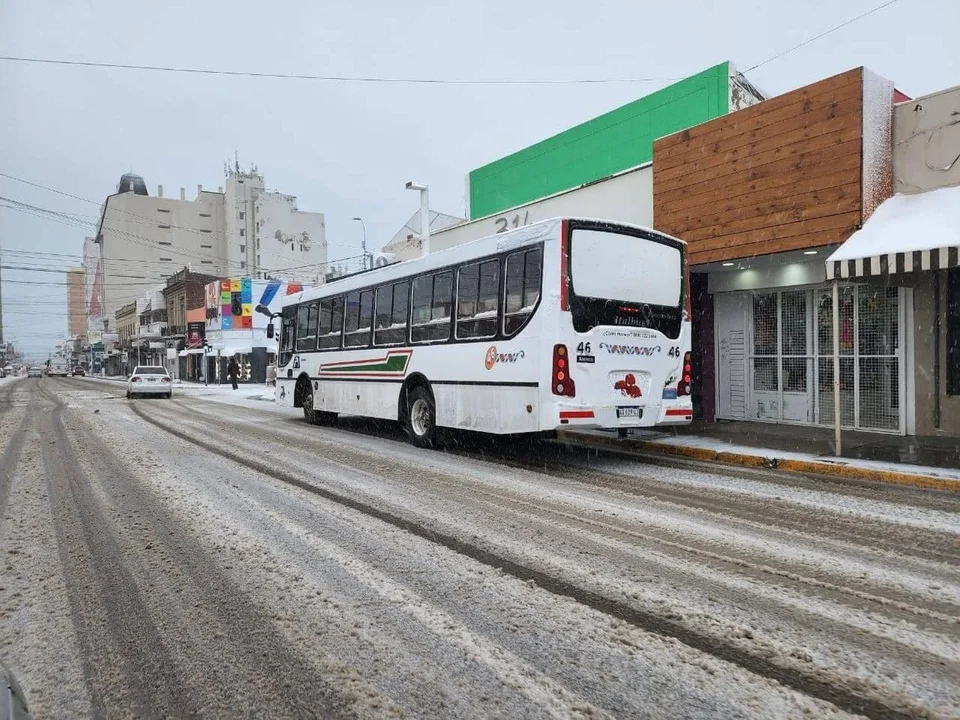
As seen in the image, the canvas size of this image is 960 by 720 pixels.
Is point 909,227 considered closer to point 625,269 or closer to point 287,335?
point 625,269

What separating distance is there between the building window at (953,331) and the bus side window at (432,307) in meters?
7.76

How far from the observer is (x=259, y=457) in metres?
9.53

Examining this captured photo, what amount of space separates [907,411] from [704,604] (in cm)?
899

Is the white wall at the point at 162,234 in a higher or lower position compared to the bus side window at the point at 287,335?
higher

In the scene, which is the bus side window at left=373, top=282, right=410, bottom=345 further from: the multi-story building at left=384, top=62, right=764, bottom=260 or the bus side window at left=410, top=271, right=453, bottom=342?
the multi-story building at left=384, top=62, right=764, bottom=260

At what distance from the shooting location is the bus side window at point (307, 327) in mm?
14570

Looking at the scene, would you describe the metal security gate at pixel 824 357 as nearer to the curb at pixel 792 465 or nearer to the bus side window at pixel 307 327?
the curb at pixel 792 465

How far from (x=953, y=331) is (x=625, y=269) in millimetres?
5589

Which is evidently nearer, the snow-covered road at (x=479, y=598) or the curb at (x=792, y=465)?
the snow-covered road at (x=479, y=598)

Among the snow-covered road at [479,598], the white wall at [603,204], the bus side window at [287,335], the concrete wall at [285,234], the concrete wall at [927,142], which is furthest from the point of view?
the concrete wall at [285,234]

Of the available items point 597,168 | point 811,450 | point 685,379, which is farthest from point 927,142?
point 597,168

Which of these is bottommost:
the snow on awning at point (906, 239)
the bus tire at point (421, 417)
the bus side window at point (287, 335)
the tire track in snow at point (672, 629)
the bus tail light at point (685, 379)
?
the tire track in snow at point (672, 629)

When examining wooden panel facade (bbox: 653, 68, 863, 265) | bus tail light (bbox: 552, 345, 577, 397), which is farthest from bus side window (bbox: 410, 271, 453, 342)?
wooden panel facade (bbox: 653, 68, 863, 265)

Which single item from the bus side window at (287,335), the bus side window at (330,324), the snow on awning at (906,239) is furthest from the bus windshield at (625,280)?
the bus side window at (287,335)
